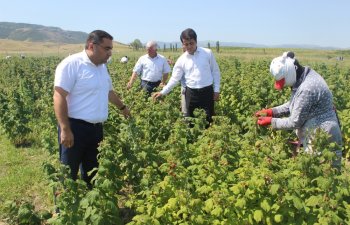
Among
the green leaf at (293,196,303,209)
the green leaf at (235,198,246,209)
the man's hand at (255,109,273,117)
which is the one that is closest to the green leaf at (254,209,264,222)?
the green leaf at (235,198,246,209)

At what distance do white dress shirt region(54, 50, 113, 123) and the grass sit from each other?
A: 3.56 feet

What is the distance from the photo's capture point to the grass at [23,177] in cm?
553

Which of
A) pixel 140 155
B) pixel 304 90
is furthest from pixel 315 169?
pixel 140 155

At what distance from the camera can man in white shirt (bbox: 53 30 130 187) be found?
13.1 ft

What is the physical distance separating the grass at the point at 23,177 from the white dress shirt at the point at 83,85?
1086 millimetres

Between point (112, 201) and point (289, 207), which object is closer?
point (289, 207)

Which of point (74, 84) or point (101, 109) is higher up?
point (74, 84)

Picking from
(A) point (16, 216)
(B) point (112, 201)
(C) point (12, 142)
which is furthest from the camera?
(C) point (12, 142)

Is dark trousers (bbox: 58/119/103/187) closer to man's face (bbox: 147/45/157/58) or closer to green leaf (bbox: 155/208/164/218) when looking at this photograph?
green leaf (bbox: 155/208/164/218)

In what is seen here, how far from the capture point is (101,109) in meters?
4.30

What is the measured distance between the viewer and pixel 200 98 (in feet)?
20.6

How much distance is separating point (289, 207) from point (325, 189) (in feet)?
1.12

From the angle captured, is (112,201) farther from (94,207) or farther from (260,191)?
(260,191)

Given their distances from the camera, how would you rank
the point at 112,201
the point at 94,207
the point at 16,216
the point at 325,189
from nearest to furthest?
the point at 325,189 < the point at 94,207 < the point at 112,201 < the point at 16,216
